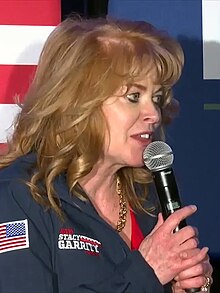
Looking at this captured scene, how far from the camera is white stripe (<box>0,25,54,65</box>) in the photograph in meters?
2.19

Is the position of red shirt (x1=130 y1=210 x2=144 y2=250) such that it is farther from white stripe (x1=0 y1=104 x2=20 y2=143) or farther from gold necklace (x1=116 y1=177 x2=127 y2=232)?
white stripe (x1=0 y1=104 x2=20 y2=143)

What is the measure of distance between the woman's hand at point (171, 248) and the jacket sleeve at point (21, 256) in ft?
0.65

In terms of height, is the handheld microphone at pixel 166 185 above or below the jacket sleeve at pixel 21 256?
above

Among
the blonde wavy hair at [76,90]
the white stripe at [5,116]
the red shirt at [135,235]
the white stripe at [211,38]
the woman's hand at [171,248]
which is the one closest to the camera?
the woman's hand at [171,248]

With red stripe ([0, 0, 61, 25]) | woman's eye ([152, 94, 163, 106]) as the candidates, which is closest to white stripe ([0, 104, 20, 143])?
red stripe ([0, 0, 61, 25])

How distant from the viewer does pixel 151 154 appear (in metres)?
1.54

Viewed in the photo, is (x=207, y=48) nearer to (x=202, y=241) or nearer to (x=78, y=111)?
(x=202, y=241)

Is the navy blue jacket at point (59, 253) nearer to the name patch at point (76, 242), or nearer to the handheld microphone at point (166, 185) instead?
the name patch at point (76, 242)

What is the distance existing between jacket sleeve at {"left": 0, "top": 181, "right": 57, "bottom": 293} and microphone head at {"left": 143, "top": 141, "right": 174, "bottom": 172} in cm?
25

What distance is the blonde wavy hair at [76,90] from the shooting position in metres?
1.62

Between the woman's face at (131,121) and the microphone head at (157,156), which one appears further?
the woman's face at (131,121)

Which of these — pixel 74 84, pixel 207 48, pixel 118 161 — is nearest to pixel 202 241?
pixel 207 48

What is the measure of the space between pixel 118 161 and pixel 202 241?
0.74m

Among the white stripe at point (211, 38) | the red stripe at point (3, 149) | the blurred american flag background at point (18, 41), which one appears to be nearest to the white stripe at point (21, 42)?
the blurred american flag background at point (18, 41)
